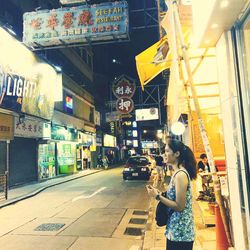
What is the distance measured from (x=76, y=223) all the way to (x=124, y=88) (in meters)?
12.9

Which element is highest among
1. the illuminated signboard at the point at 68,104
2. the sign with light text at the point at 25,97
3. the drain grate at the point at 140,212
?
the illuminated signboard at the point at 68,104

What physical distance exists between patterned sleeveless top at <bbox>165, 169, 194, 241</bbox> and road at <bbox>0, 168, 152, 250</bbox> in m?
3.61

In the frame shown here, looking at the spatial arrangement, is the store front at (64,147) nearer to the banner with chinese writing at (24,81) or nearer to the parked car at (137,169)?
the banner with chinese writing at (24,81)

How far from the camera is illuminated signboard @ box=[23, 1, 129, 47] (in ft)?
35.7

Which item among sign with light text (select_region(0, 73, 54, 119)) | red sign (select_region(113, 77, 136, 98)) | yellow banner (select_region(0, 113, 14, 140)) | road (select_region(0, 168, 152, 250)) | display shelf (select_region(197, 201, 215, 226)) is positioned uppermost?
red sign (select_region(113, 77, 136, 98))

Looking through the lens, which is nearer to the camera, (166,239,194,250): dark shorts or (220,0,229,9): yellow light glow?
(166,239,194,250): dark shorts

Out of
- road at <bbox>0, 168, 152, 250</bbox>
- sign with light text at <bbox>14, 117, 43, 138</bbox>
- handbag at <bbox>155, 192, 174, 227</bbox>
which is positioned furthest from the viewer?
sign with light text at <bbox>14, 117, 43, 138</bbox>

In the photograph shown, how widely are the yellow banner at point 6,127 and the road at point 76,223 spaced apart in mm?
3276

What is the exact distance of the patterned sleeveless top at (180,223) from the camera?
3129mm

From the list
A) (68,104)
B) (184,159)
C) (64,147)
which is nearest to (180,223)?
(184,159)

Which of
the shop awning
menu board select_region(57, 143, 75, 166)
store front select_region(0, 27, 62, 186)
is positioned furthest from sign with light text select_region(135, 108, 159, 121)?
the shop awning

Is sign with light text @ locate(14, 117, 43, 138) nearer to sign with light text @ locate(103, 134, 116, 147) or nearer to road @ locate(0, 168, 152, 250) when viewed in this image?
road @ locate(0, 168, 152, 250)

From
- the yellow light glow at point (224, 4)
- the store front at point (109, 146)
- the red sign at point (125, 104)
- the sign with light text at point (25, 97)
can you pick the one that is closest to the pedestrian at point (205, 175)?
the yellow light glow at point (224, 4)

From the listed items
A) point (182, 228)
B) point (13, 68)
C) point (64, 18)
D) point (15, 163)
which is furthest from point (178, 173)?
point (15, 163)
